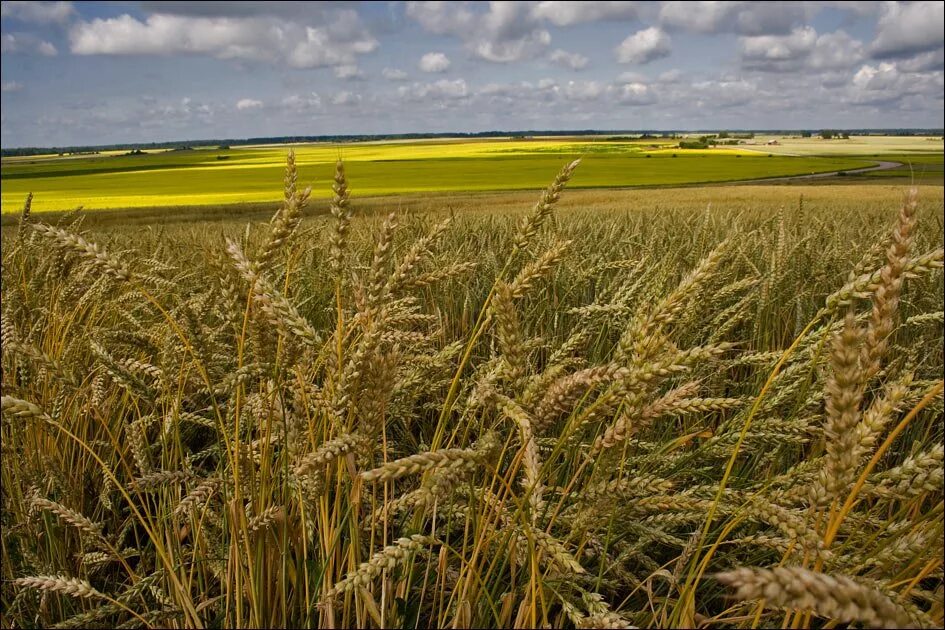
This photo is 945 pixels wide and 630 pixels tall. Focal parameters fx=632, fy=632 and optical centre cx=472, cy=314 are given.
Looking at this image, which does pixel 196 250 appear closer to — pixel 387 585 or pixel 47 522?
pixel 47 522

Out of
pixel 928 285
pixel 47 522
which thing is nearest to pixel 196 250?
pixel 47 522

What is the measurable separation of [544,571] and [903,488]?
83 centimetres

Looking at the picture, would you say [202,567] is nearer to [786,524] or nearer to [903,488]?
[786,524]

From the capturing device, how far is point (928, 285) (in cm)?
432

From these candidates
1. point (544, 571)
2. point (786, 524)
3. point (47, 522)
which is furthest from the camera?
point (47, 522)

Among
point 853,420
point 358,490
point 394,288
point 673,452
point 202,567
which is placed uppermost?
point 394,288

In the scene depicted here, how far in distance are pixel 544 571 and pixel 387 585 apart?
17.7 inches

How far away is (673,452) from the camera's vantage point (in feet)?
7.16

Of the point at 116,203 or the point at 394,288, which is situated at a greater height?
the point at 116,203

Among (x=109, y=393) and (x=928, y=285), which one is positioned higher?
(x=928, y=285)

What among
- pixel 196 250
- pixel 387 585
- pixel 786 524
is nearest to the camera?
pixel 786 524

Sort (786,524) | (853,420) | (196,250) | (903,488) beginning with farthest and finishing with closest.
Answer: (196,250), (903,488), (786,524), (853,420)

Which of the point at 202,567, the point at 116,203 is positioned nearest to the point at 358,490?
the point at 202,567

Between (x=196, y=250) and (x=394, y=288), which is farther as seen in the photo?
(x=196, y=250)
